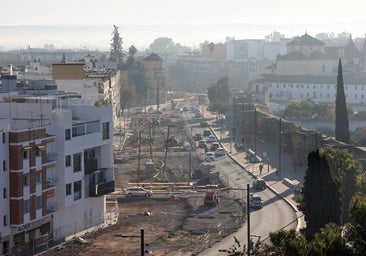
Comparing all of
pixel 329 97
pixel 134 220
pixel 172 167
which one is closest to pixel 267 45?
pixel 329 97

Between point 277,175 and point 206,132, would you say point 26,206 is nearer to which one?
point 277,175

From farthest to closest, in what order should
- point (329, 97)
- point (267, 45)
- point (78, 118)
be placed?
point (267, 45) < point (329, 97) < point (78, 118)

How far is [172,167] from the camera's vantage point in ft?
168

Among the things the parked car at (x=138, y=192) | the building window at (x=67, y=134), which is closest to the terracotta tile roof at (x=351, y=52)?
the parked car at (x=138, y=192)

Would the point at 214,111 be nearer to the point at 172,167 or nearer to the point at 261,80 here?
the point at 261,80

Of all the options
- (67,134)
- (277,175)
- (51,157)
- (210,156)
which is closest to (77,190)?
(51,157)

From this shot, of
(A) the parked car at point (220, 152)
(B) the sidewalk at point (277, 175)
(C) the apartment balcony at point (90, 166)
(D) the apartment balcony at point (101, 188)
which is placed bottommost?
(B) the sidewalk at point (277, 175)

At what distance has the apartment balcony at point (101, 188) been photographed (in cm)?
3391

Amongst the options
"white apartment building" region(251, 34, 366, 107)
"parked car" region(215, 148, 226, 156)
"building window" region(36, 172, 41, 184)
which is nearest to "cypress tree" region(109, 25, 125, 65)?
"white apartment building" region(251, 34, 366, 107)

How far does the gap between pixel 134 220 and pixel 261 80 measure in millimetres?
61227

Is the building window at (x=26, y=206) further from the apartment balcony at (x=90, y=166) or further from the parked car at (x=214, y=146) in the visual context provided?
the parked car at (x=214, y=146)

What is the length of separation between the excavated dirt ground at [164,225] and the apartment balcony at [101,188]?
1370 mm

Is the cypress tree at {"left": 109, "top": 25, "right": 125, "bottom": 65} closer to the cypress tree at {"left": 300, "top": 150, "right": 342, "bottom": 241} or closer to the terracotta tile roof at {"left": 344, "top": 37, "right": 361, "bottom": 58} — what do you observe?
the terracotta tile roof at {"left": 344, "top": 37, "right": 361, "bottom": 58}

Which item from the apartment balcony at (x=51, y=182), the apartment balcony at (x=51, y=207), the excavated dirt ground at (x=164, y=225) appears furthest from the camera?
the apartment balcony at (x=51, y=207)
